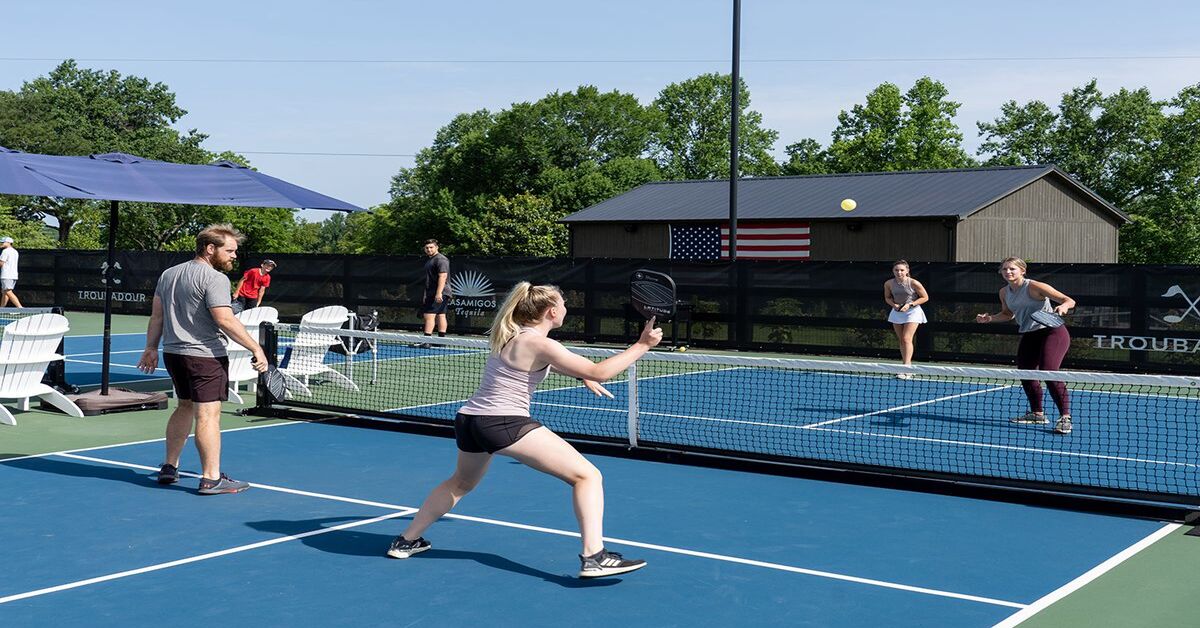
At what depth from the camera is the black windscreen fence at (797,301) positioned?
59.4 ft

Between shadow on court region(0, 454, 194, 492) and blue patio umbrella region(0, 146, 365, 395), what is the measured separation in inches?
91.1

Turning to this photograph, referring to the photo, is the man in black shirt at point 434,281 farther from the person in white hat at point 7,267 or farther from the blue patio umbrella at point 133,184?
the person in white hat at point 7,267

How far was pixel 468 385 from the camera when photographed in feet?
51.0

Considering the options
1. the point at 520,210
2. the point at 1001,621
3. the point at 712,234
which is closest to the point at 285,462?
the point at 1001,621

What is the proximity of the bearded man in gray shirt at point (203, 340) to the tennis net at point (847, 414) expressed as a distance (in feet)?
7.77

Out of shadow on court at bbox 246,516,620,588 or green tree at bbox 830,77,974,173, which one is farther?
green tree at bbox 830,77,974,173

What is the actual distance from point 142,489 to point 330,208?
5.34 metres

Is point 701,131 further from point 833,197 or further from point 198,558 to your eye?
point 198,558

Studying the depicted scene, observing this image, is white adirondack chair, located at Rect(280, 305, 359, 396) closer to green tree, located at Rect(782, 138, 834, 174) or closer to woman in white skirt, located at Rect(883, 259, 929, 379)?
woman in white skirt, located at Rect(883, 259, 929, 379)

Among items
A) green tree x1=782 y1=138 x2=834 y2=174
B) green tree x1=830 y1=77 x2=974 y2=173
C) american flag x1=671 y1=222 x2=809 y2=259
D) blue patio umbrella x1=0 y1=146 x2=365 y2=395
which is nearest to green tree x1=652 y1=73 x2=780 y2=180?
green tree x1=782 y1=138 x2=834 y2=174

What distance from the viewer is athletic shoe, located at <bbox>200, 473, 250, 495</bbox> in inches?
329

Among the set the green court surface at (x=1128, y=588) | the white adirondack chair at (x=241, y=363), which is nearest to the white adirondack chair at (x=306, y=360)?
the white adirondack chair at (x=241, y=363)

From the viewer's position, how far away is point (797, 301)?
21.2m

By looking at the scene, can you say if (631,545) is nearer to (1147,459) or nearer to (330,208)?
(1147,459)
